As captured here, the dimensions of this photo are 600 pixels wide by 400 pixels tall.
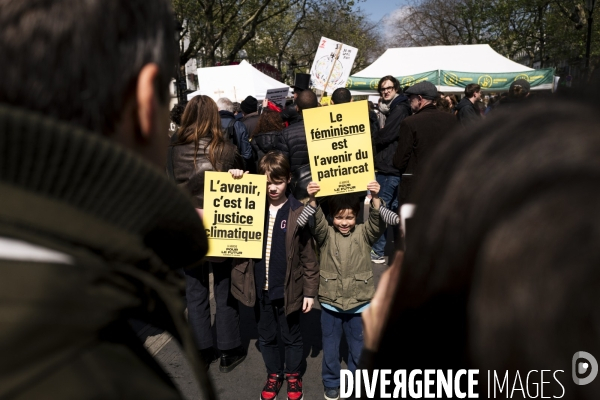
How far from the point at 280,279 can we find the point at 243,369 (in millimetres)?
951

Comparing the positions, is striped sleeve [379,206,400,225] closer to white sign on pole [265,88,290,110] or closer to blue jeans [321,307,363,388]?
blue jeans [321,307,363,388]

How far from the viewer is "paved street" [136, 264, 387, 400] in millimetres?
3926

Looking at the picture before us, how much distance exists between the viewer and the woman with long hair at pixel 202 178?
4.03 metres

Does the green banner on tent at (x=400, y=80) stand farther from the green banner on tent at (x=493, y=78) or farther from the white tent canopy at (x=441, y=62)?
the green banner on tent at (x=493, y=78)

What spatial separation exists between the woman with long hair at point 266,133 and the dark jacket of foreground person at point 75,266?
5.20 meters

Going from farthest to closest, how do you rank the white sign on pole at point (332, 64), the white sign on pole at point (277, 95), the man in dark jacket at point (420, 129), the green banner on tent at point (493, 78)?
1. the green banner on tent at point (493, 78)
2. the white sign on pole at point (277, 95)
3. the white sign on pole at point (332, 64)
4. the man in dark jacket at point (420, 129)

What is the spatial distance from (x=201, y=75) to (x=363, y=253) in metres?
8.68

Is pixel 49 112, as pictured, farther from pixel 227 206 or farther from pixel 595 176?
pixel 227 206

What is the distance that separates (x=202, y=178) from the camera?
400 cm

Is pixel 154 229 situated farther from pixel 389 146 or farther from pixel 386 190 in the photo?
pixel 386 190

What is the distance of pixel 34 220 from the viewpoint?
2.07 ft

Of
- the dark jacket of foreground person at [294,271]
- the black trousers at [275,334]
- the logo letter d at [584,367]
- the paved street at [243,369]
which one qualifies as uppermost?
the logo letter d at [584,367]

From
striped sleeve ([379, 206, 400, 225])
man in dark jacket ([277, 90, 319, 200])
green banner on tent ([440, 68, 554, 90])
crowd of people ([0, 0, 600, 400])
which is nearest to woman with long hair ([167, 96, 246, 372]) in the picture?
man in dark jacket ([277, 90, 319, 200])

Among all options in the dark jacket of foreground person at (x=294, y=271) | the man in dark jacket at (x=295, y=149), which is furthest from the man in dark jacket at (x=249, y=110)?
the dark jacket of foreground person at (x=294, y=271)
